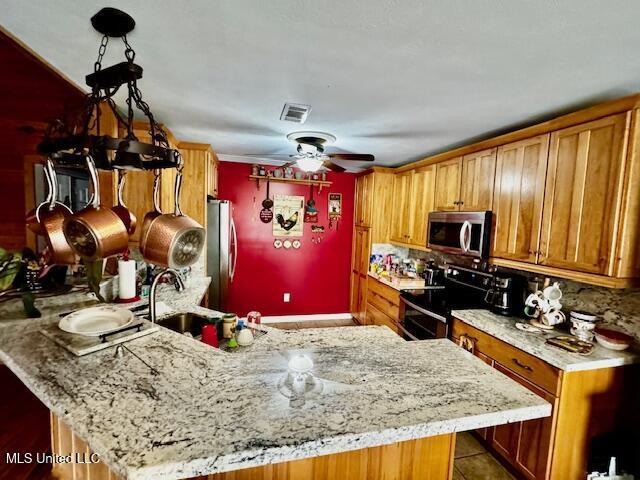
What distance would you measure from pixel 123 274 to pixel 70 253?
3.33 ft

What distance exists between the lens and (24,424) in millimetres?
2205

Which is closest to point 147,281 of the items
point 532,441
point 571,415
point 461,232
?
point 461,232

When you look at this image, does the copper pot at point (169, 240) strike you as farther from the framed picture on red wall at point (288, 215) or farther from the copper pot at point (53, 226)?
the framed picture on red wall at point (288, 215)

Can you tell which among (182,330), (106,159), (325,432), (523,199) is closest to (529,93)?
(523,199)

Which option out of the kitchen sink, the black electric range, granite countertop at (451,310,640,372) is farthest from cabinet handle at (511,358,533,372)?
the kitchen sink

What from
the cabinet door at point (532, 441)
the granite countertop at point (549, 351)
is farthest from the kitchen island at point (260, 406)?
the cabinet door at point (532, 441)

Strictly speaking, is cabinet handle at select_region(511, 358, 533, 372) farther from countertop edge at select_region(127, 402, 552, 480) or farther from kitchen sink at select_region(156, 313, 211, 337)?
kitchen sink at select_region(156, 313, 211, 337)

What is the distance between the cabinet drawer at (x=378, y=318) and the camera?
345 cm

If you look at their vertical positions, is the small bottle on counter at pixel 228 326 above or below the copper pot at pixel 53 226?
below

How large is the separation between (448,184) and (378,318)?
6.17 ft

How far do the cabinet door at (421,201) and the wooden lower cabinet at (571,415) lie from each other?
1.77 m

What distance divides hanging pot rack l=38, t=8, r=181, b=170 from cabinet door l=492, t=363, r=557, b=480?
2.35 metres

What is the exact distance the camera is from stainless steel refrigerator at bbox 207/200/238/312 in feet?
10.8

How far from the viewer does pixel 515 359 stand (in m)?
1.94
